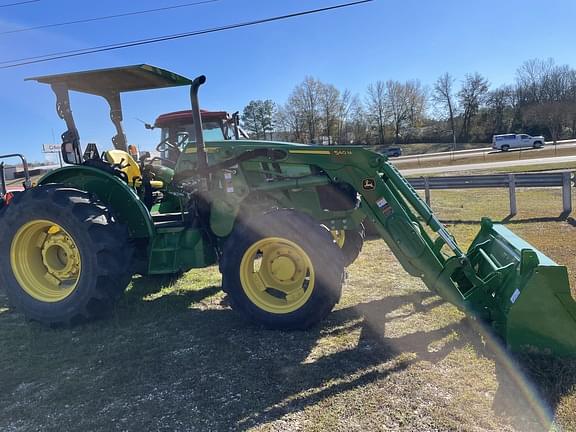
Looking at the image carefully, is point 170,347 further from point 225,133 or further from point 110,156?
point 225,133

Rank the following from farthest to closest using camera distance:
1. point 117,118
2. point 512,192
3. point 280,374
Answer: point 512,192 → point 117,118 → point 280,374

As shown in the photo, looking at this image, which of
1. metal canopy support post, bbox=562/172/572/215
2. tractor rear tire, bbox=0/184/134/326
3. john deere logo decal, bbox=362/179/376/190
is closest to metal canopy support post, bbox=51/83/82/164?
tractor rear tire, bbox=0/184/134/326

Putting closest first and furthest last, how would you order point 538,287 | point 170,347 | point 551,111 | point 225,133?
point 538,287 → point 170,347 → point 225,133 → point 551,111

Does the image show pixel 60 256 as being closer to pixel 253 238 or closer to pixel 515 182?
pixel 253 238

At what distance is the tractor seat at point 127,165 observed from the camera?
5.21 meters

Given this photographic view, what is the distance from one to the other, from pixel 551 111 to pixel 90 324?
63598 mm

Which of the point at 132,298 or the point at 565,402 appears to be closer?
the point at 565,402

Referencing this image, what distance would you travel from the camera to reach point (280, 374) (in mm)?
3291

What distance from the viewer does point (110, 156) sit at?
5.19 metres

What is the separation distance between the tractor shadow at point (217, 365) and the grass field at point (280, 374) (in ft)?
0.04

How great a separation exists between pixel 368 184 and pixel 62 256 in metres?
3.25

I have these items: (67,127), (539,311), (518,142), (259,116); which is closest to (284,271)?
(539,311)

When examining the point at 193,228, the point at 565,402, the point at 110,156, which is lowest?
the point at 565,402

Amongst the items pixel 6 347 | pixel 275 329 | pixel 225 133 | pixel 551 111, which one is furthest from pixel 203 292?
pixel 551 111
